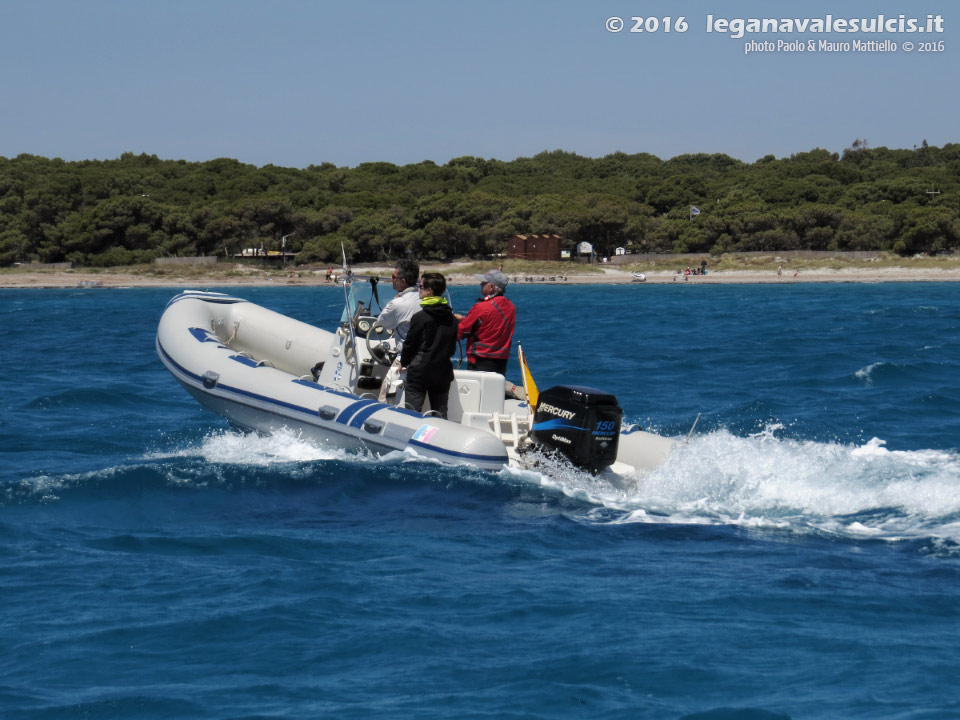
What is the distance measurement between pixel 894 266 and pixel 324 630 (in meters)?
66.8

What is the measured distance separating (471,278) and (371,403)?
5925cm

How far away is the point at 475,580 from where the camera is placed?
594 cm

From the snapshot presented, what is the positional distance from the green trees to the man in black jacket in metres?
58.6

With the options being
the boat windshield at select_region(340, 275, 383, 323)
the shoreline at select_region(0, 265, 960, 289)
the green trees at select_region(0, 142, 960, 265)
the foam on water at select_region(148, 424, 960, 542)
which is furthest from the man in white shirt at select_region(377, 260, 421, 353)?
the green trees at select_region(0, 142, 960, 265)

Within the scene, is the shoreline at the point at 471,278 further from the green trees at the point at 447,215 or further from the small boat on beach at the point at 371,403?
the small boat on beach at the point at 371,403

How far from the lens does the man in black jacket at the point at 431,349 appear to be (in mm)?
8523

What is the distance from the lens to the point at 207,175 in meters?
91.1

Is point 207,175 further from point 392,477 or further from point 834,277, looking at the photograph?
point 392,477

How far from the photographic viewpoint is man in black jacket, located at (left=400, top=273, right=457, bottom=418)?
852 centimetres

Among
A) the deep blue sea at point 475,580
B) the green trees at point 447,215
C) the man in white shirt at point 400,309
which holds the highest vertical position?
the green trees at point 447,215

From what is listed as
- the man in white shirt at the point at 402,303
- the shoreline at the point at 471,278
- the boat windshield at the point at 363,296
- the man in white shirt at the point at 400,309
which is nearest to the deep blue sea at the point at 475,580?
the man in white shirt at the point at 400,309

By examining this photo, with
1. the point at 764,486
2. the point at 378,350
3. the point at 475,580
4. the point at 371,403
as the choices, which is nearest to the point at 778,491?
the point at 764,486

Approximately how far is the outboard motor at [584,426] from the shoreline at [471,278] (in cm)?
5506

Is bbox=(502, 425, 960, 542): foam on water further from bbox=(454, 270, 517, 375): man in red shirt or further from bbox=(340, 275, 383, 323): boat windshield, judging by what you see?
bbox=(340, 275, 383, 323): boat windshield
